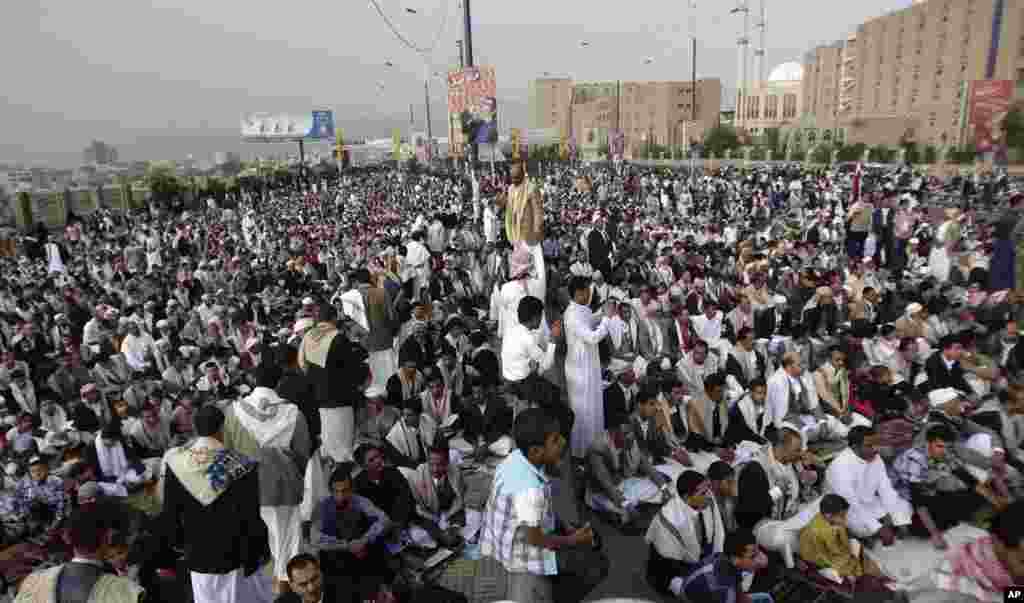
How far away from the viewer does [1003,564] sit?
93.9 inches

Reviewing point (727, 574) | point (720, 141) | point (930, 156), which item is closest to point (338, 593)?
point (727, 574)

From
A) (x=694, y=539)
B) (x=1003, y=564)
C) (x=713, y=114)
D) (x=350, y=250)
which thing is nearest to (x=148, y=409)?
(x=694, y=539)

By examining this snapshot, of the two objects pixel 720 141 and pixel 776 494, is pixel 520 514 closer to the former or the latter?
pixel 776 494

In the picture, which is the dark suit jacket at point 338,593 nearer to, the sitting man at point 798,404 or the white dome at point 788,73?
the sitting man at point 798,404

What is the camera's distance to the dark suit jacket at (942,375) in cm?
497

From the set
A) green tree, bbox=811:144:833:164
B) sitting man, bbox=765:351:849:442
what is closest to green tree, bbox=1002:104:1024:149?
green tree, bbox=811:144:833:164

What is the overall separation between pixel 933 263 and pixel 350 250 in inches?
378

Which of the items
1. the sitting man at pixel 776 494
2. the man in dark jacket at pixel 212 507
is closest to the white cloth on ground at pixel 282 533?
the man in dark jacket at pixel 212 507

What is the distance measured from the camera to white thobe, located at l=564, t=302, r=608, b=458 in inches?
155

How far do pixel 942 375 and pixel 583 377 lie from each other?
3149mm

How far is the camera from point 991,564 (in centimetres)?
243

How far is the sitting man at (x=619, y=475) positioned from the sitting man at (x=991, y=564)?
5.45ft

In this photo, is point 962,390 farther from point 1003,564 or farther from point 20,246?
point 20,246

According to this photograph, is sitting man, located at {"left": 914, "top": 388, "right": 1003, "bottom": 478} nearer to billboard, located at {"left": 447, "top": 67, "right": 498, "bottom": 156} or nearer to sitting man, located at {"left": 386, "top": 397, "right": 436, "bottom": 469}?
sitting man, located at {"left": 386, "top": 397, "right": 436, "bottom": 469}
